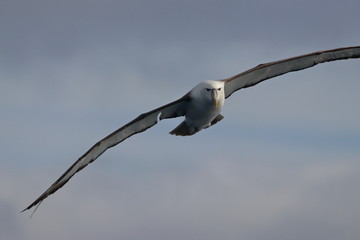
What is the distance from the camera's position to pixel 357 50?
25078 mm

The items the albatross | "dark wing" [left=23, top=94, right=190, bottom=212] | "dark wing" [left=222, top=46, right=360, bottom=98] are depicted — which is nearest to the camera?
the albatross

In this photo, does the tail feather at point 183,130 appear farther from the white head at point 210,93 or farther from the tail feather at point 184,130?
the white head at point 210,93

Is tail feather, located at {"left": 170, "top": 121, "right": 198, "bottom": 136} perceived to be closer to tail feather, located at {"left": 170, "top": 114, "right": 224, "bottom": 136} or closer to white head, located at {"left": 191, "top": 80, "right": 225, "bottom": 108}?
tail feather, located at {"left": 170, "top": 114, "right": 224, "bottom": 136}

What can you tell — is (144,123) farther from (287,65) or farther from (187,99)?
(287,65)

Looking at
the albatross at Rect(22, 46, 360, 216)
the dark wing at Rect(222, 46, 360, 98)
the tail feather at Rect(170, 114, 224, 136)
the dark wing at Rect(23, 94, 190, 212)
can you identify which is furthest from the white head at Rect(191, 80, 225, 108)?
the dark wing at Rect(222, 46, 360, 98)

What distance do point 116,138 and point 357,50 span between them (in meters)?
9.50

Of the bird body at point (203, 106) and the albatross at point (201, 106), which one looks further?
the albatross at point (201, 106)

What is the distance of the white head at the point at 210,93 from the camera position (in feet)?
71.9

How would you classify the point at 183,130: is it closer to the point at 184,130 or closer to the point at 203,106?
the point at 184,130

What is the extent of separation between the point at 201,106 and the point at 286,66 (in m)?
4.40

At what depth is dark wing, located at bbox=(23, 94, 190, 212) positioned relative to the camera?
74.2 feet

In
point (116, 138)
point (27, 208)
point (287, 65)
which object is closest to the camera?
point (27, 208)

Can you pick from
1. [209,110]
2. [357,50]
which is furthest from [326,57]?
[209,110]

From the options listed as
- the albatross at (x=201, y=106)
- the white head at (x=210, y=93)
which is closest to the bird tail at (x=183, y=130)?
the albatross at (x=201, y=106)
